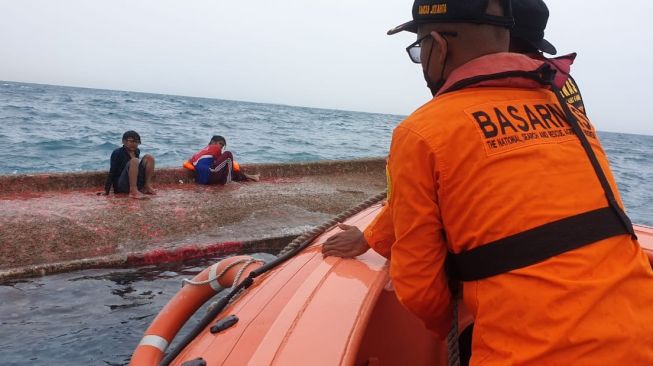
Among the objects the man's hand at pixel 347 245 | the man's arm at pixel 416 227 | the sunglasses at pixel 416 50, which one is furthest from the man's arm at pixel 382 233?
the sunglasses at pixel 416 50

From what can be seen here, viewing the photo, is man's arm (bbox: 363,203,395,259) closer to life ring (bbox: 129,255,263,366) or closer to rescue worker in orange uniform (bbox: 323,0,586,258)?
rescue worker in orange uniform (bbox: 323,0,586,258)

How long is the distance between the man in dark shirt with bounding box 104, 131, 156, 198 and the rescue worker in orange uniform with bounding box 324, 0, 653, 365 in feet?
17.7

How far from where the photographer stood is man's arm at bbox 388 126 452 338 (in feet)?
4.14

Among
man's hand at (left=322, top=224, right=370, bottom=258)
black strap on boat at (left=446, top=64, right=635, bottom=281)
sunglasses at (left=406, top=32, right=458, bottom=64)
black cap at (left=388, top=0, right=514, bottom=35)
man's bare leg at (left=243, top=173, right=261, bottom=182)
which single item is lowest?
man's bare leg at (left=243, top=173, right=261, bottom=182)

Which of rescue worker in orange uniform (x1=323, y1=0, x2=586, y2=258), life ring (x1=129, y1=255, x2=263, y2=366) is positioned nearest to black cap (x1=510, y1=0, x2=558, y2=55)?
rescue worker in orange uniform (x1=323, y1=0, x2=586, y2=258)

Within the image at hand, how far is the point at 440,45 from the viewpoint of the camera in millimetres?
1390

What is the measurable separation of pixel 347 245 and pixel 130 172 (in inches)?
183

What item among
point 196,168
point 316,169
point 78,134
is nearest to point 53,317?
point 196,168

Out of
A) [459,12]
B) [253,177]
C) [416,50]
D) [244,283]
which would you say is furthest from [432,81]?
[253,177]

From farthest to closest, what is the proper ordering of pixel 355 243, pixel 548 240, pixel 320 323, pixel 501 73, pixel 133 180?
1. pixel 133 180
2. pixel 355 243
3. pixel 320 323
4. pixel 501 73
5. pixel 548 240

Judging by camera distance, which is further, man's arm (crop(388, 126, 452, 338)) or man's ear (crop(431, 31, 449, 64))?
man's ear (crop(431, 31, 449, 64))

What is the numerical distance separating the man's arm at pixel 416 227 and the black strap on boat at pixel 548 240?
99mm

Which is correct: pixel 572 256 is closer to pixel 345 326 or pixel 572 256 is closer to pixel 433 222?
pixel 433 222

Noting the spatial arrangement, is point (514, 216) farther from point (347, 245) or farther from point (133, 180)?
point (133, 180)
